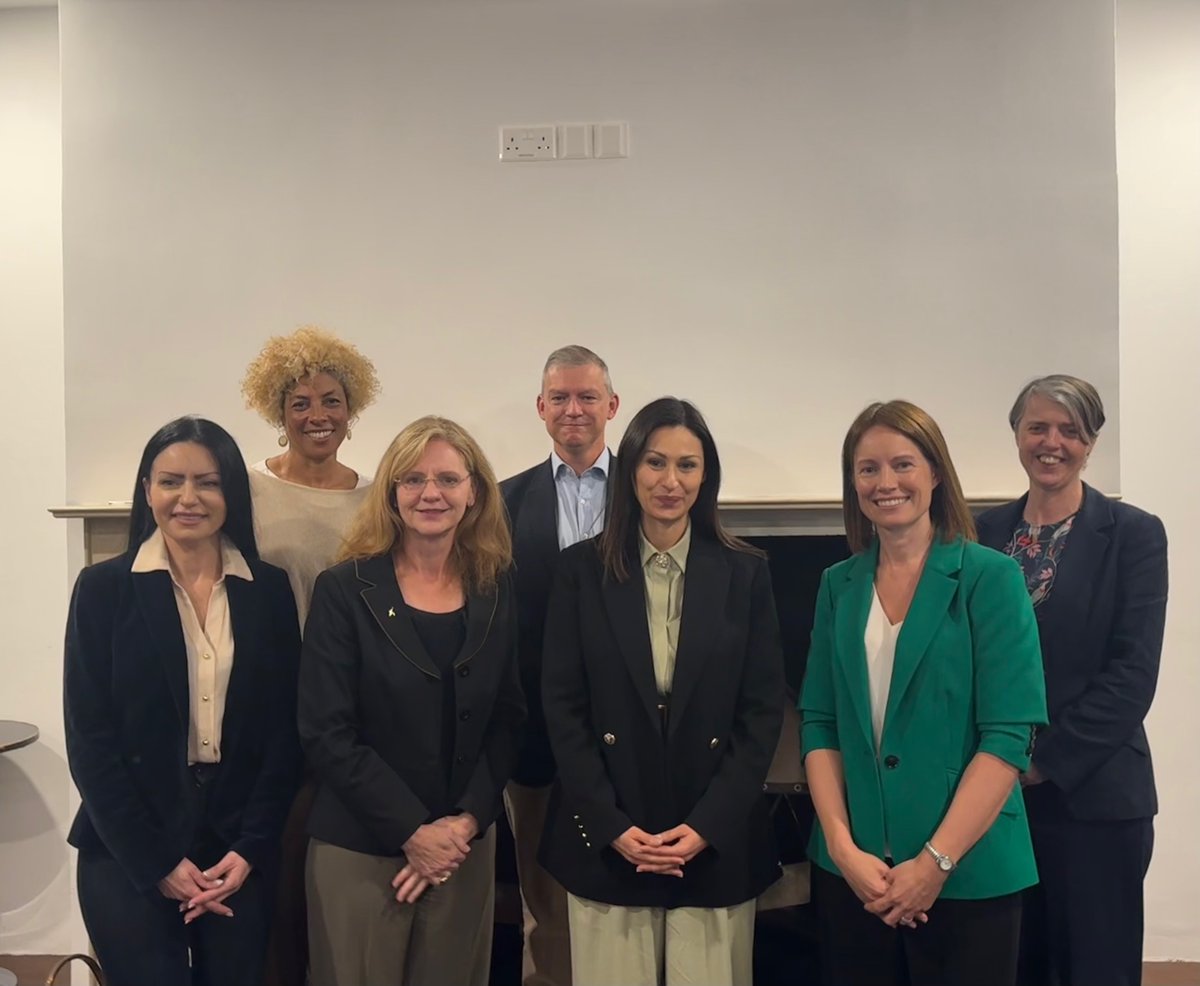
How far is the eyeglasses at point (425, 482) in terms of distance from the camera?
6.44ft

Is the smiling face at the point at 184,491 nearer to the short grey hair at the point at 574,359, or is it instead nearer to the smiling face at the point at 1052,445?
the short grey hair at the point at 574,359

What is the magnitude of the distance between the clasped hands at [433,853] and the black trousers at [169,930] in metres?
0.35

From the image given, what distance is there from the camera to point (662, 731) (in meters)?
1.89

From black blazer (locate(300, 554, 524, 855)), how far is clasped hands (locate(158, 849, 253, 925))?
19 cm

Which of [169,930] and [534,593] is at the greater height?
[534,593]

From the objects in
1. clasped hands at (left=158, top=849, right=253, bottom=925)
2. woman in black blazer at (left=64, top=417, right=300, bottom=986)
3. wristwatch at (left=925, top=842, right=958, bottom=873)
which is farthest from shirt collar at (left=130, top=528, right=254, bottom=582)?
wristwatch at (left=925, top=842, right=958, bottom=873)

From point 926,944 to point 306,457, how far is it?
182 cm

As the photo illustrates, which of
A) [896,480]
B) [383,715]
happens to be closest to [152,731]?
[383,715]

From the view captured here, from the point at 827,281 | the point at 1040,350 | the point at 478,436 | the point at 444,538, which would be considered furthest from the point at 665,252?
the point at 444,538

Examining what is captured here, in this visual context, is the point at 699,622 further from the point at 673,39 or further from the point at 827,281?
the point at 673,39

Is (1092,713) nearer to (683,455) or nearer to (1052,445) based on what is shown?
(1052,445)

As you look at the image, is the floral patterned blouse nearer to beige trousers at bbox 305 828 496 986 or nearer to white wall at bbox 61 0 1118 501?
white wall at bbox 61 0 1118 501

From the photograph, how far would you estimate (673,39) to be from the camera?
303cm

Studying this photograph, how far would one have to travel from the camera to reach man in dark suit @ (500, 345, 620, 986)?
2391 mm
